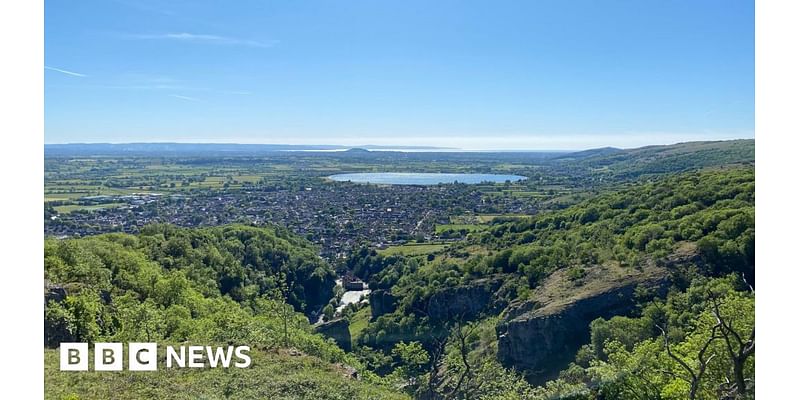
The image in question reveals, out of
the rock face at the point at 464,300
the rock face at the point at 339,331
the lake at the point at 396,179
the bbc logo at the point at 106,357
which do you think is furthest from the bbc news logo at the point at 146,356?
the lake at the point at 396,179

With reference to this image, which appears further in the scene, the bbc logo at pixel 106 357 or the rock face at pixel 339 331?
the rock face at pixel 339 331

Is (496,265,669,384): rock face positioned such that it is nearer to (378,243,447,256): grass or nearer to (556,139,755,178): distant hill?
(556,139,755,178): distant hill

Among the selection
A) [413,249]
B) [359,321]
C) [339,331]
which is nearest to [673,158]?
[413,249]

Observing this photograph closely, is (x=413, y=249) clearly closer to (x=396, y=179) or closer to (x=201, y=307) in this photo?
(x=201, y=307)

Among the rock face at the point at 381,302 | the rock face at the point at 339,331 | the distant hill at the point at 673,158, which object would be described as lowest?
the rock face at the point at 339,331

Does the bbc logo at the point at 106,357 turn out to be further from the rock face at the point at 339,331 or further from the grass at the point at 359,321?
the grass at the point at 359,321

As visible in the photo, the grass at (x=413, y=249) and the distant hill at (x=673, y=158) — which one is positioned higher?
the distant hill at (x=673, y=158)
